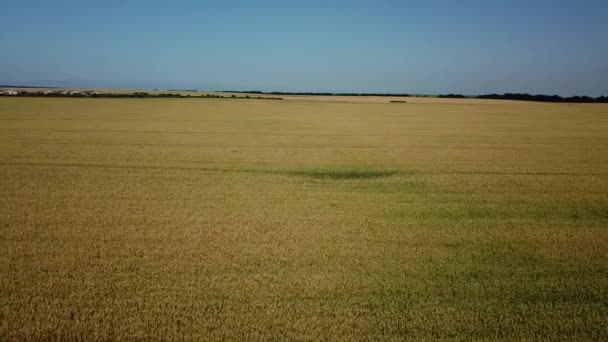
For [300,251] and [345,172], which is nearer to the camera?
[300,251]

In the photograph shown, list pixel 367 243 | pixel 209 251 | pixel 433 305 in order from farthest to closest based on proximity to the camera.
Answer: pixel 367 243
pixel 209 251
pixel 433 305

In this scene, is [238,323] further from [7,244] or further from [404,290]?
[7,244]

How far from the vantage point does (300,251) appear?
23.1 ft

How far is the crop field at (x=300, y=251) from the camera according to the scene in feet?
16.1

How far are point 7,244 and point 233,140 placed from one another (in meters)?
15.9

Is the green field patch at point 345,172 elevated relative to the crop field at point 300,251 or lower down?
elevated

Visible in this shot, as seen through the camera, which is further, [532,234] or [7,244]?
[532,234]

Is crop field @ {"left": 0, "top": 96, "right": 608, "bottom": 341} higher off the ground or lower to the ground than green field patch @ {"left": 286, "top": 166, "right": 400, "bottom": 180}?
lower

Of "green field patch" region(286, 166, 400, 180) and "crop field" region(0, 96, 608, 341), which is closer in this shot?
"crop field" region(0, 96, 608, 341)

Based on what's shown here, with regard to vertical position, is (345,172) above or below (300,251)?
above

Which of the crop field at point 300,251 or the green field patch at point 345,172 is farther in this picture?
the green field patch at point 345,172

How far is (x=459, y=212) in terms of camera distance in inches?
373

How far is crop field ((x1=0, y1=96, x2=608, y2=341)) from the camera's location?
4.89m

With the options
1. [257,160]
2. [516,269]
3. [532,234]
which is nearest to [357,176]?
[257,160]
